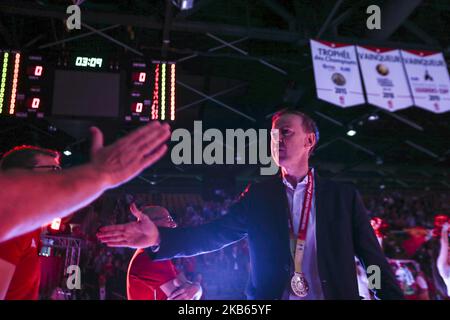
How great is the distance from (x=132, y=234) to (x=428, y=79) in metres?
7.21

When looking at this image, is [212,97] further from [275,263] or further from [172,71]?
[275,263]

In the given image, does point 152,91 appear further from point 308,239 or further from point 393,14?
point 308,239

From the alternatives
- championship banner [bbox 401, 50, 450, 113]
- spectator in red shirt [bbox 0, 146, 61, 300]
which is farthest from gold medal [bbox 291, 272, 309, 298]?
championship banner [bbox 401, 50, 450, 113]

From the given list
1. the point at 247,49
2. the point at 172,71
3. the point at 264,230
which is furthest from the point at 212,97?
the point at 264,230

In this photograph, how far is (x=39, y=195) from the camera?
1.34m

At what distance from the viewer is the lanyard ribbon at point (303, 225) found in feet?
8.03

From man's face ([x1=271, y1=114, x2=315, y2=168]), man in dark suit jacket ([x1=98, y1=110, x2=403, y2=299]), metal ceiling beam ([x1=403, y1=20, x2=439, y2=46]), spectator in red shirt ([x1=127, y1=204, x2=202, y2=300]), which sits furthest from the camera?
metal ceiling beam ([x1=403, y1=20, x2=439, y2=46])

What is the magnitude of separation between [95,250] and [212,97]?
21.2 feet

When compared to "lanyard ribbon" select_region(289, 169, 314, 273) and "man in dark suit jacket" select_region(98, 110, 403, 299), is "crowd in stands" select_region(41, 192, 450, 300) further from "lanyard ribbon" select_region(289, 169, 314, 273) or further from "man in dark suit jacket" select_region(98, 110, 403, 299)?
"lanyard ribbon" select_region(289, 169, 314, 273)

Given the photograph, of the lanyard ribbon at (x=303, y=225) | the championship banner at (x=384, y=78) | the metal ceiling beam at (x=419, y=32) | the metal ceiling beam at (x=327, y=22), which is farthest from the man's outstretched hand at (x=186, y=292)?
the metal ceiling beam at (x=419, y=32)

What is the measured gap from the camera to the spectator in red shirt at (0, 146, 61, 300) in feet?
8.41

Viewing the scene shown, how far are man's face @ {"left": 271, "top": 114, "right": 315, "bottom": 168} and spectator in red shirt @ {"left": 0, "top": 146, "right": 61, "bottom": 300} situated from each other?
1571 millimetres

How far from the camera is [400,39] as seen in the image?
8.79 metres

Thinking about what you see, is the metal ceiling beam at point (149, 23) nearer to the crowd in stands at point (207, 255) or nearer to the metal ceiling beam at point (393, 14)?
the metal ceiling beam at point (393, 14)
